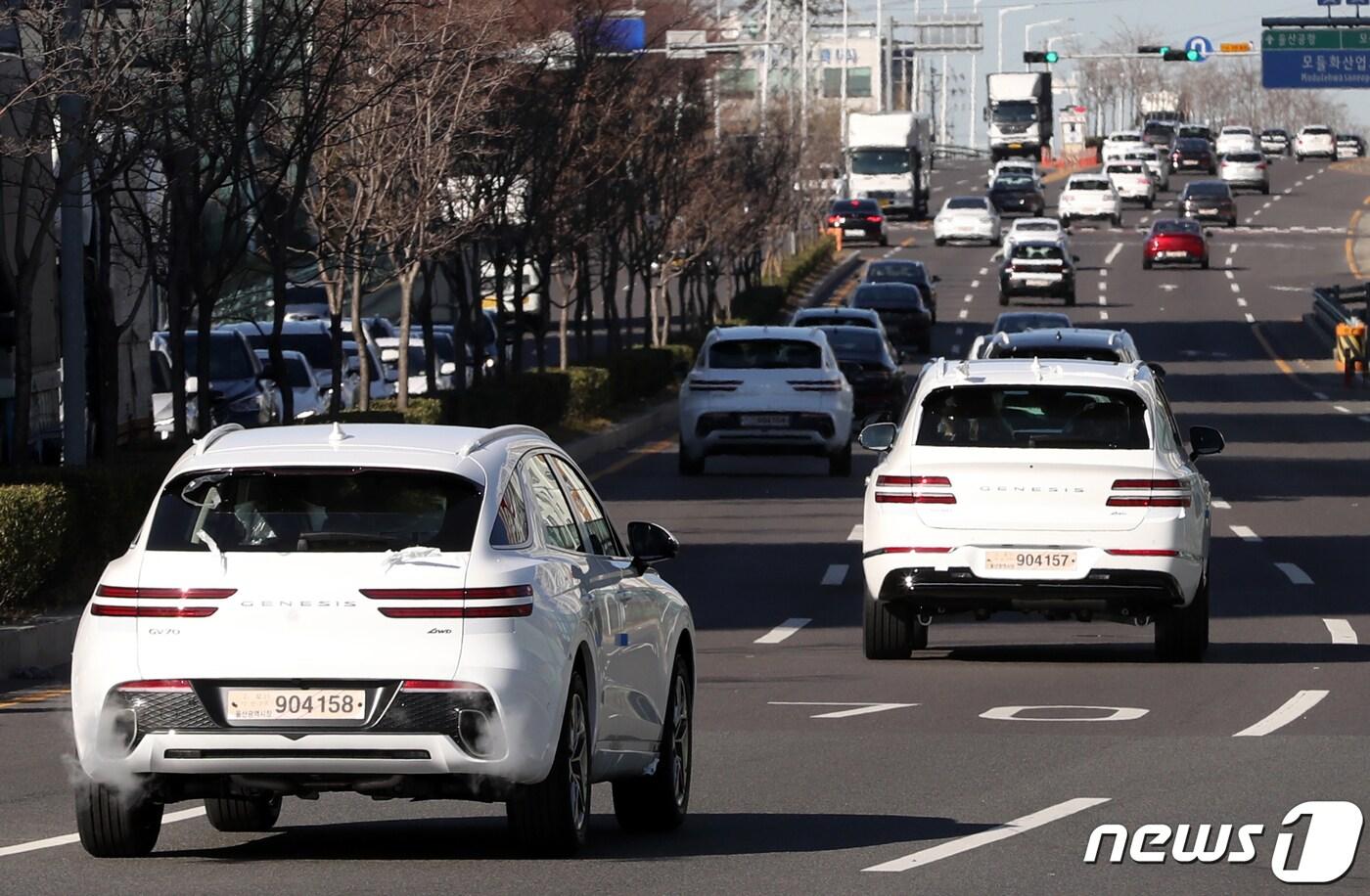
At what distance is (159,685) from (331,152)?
20981 millimetres

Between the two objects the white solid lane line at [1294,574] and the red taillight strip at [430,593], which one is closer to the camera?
the red taillight strip at [430,593]

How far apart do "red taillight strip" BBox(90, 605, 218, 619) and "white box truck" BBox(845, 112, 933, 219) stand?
89.3 metres

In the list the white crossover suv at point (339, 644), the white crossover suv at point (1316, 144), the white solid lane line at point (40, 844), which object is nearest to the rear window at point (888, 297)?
the white solid lane line at point (40, 844)

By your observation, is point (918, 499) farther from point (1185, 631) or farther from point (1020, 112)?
point (1020, 112)

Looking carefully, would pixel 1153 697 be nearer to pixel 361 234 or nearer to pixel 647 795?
pixel 647 795

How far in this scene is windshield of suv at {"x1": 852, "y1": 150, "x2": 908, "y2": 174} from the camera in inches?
3900

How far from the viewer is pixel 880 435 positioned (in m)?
16.9

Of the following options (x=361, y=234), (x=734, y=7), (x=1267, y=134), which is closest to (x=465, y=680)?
(x=361, y=234)

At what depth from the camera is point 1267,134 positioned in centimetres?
15025

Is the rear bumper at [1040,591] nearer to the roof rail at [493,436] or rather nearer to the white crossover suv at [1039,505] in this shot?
the white crossover suv at [1039,505]

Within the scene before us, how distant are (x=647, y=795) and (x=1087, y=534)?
241 inches

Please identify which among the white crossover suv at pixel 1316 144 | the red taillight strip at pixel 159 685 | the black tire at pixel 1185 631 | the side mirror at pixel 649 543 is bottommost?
the white crossover suv at pixel 1316 144

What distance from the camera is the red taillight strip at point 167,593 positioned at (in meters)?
8.62

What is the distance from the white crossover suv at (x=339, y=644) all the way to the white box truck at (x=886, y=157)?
8891 cm
